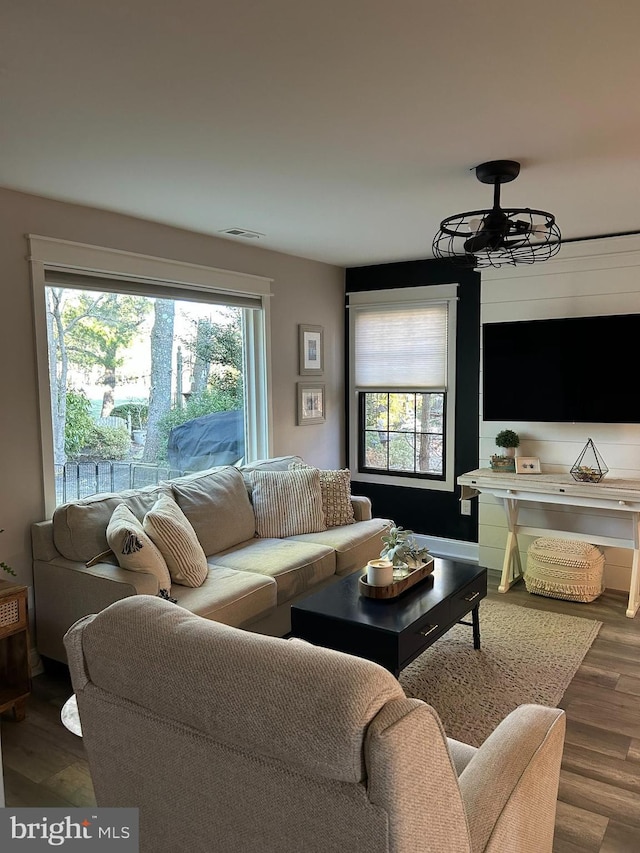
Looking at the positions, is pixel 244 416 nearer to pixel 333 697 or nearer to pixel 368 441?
pixel 368 441

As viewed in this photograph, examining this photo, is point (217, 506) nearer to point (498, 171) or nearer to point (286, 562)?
point (286, 562)

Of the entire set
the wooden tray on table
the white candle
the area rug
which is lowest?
the area rug

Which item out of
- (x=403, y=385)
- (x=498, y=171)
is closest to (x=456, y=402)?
(x=403, y=385)

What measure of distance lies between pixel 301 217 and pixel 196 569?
212 cm

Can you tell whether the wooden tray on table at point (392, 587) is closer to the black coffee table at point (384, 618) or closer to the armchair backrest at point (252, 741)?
the black coffee table at point (384, 618)

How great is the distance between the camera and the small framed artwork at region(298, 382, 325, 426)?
5.28 meters

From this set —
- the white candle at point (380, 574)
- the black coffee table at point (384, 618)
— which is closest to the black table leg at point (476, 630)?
the black coffee table at point (384, 618)

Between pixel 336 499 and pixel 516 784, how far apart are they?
302cm

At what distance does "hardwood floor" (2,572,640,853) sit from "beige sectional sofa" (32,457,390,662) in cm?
48

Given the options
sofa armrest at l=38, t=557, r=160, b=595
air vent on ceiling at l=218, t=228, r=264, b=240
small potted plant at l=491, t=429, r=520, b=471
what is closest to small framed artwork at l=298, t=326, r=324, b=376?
air vent on ceiling at l=218, t=228, r=264, b=240

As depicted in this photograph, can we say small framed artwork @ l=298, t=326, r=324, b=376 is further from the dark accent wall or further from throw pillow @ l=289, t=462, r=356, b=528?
throw pillow @ l=289, t=462, r=356, b=528

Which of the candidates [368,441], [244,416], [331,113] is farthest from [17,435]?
[368,441]

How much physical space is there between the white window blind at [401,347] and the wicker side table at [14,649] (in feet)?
11.6

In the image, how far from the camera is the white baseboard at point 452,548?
17.2 ft
